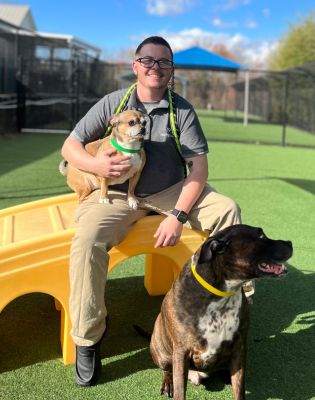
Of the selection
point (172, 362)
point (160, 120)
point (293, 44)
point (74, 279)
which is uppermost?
point (293, 44)

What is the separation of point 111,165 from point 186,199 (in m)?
0.54

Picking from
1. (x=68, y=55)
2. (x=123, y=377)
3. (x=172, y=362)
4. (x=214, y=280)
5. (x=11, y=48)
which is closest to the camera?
(x=214, y=280)

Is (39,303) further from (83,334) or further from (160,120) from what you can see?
(160,120)

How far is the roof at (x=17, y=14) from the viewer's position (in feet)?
119

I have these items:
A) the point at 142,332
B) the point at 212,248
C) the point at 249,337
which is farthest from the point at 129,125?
the point at 249,337

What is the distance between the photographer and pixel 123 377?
292cm

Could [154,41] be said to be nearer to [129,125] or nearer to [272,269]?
[129,125]

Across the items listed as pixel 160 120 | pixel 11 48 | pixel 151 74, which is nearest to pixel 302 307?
pixel 160 120

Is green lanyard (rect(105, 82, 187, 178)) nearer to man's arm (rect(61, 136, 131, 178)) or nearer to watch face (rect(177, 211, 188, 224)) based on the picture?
man's arm (rect(61, 136, 131, 178))

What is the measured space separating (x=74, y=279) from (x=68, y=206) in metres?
1.41

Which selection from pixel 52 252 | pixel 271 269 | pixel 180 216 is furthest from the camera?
pixel 180 216

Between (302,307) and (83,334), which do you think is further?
(302,307)

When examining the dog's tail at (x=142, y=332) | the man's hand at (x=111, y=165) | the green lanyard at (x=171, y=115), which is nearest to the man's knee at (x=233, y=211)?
the green lanyard at (x=171, y=115)

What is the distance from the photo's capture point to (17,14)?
37.1 m
